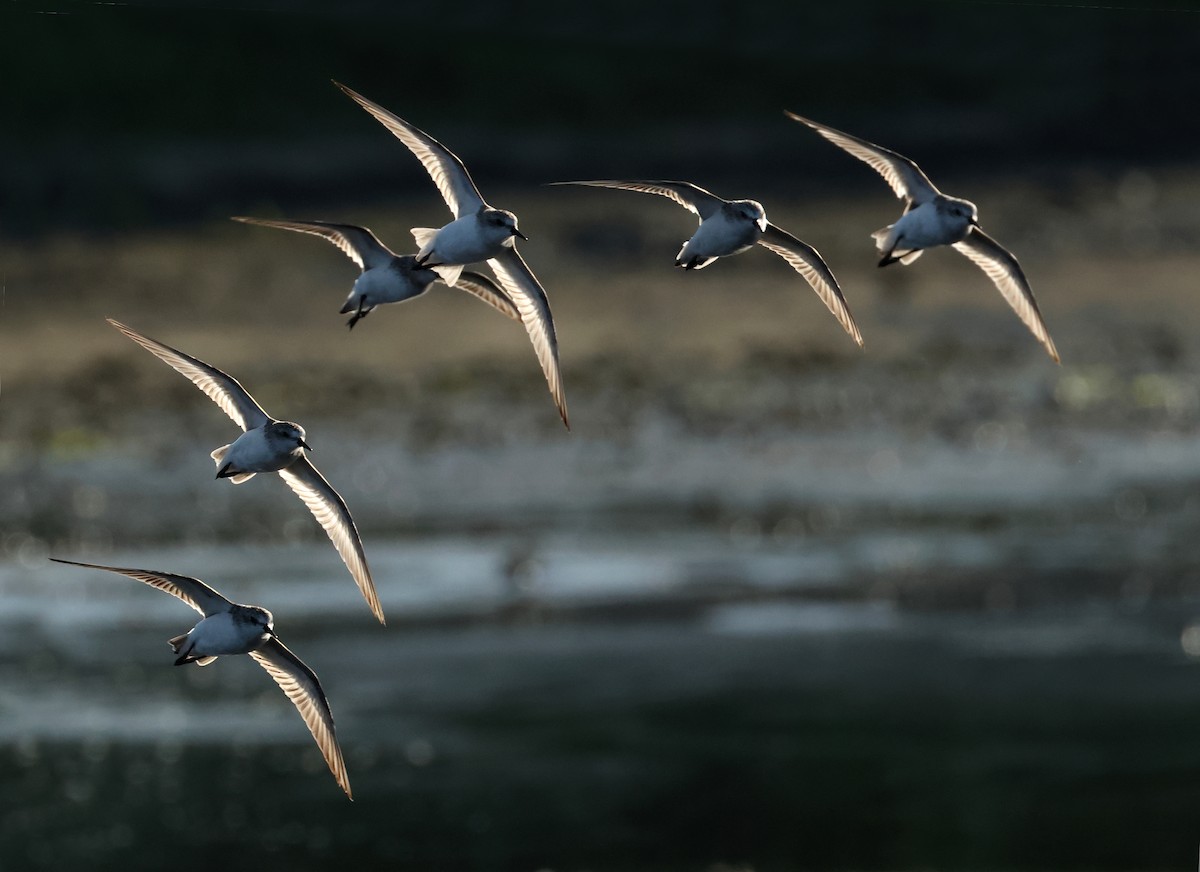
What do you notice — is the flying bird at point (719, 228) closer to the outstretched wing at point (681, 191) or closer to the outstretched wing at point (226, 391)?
the outstretched wing at point (681, 191)

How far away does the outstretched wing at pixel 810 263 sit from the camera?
1106cm

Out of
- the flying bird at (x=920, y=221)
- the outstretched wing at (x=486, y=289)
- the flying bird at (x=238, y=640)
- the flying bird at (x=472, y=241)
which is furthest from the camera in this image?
the outstretched wing at (x=486, y=289)

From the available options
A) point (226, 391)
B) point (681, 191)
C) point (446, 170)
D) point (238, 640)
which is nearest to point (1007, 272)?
point (681, 191)

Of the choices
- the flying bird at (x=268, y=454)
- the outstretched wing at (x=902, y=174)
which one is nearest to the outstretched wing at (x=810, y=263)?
the outstretched wing at (x=902, y=174)

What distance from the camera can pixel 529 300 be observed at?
11.6 m

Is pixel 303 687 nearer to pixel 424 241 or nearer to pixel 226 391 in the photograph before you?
pixel 226 391

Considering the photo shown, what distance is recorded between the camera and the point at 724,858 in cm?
2103

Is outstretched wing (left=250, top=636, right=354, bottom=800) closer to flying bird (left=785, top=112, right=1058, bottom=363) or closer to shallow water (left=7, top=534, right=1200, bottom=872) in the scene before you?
flying bird (left=785, top=112, right=1058, bottom=363)

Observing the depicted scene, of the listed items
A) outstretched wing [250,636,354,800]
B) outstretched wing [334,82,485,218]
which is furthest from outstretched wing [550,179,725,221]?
outstretched wing [250,636,354,800]

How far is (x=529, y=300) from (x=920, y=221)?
218 cm

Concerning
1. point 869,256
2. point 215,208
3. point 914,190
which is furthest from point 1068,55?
point 914,190

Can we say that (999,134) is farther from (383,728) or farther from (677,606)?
(383,728)

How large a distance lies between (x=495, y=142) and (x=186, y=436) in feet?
27.3

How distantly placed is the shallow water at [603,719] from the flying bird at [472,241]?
9.92 meters
